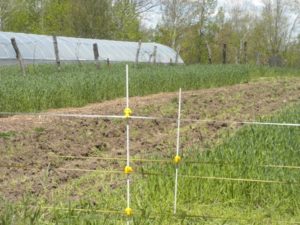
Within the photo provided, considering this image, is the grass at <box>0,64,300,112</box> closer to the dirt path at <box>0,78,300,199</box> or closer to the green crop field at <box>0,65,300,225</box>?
the green crop field at <box>0,65,300,225</box>

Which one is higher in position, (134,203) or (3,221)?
(3,221)

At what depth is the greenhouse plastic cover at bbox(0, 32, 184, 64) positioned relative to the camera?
26.4 meters

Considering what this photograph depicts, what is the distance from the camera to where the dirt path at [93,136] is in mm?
6598

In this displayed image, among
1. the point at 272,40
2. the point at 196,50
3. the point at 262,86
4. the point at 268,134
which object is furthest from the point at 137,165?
the point at 272,40

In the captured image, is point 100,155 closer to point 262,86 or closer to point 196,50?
point 262,86

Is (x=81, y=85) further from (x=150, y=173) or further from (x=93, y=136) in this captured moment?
(x=150, y=173)

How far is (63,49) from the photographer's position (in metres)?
30.3

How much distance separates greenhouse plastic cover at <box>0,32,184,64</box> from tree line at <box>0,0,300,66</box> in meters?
5.35

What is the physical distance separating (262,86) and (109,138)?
1041 cm

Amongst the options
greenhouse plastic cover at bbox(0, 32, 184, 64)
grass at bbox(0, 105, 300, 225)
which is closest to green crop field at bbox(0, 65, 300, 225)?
grass at bbox(0, 105, 300, 225)

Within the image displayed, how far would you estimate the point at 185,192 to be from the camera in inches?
224

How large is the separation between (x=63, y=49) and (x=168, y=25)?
953 inches

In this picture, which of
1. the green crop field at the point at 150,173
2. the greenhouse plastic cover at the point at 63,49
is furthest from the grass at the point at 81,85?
the greenhouse plastic cover at the point at 63,49

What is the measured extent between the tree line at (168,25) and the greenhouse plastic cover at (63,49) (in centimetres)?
535
